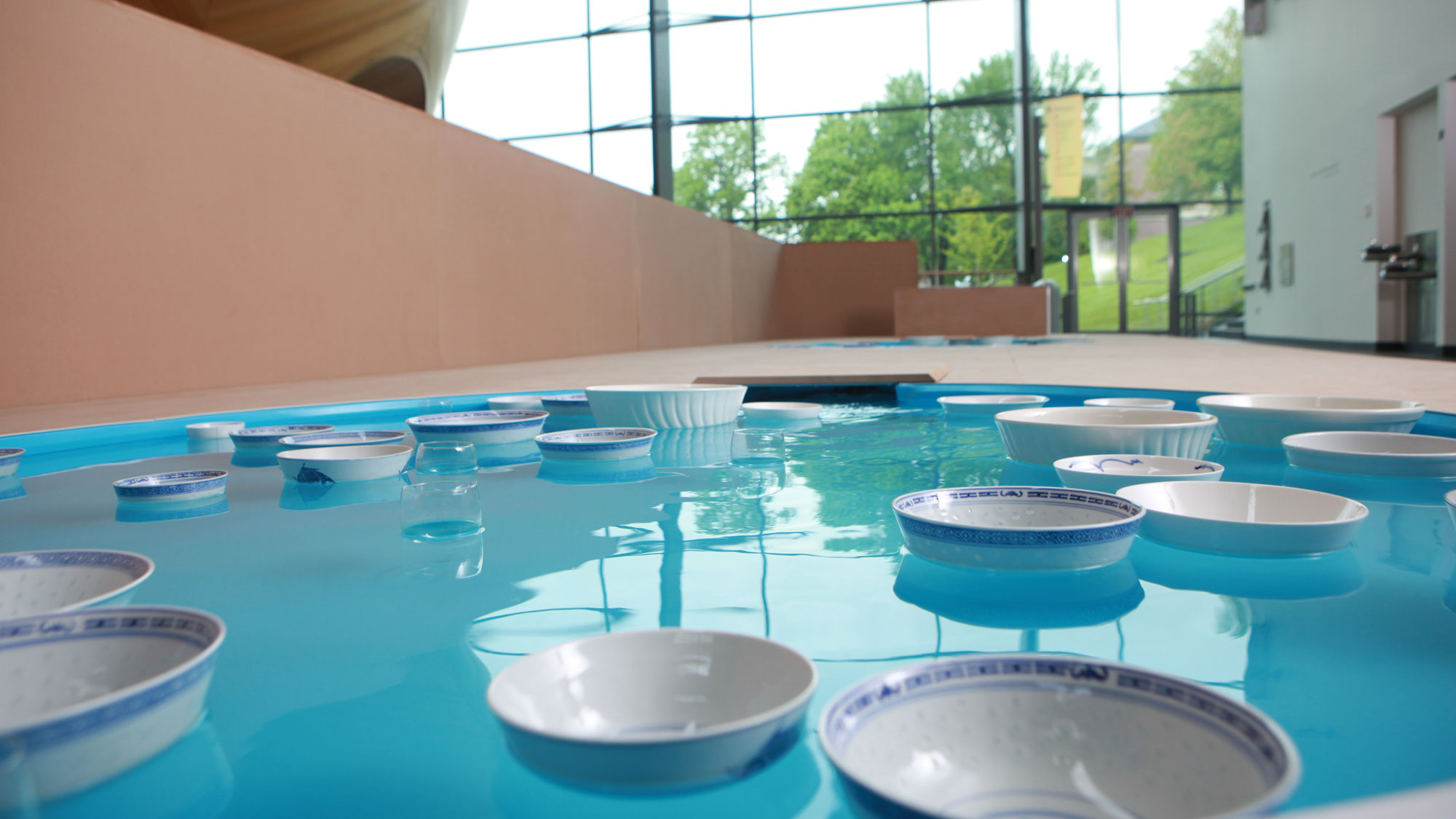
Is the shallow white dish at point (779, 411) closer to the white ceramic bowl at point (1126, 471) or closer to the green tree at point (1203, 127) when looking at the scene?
the white ceramic bowl at point (1126, 471)

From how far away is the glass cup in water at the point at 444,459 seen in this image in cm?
176

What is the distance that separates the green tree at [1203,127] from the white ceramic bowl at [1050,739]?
12.9m

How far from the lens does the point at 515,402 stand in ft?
11.4

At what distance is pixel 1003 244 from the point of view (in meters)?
13.0

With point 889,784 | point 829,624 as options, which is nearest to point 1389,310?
point 829,624

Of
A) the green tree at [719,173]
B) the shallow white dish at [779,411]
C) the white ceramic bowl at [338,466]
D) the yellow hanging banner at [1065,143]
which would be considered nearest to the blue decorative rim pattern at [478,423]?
the white ceramic bowl at [338,466]

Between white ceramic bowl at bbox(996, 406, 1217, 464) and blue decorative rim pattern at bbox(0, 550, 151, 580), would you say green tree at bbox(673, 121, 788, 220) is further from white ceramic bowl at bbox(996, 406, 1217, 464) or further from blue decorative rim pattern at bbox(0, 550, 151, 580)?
blue decorative rim pattern at bbox(0, 550, 151, 580)

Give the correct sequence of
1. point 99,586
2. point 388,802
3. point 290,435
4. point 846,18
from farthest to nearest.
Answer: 1. point 846,18
2. point 290,435
3. point 99,586
4. point 388,802

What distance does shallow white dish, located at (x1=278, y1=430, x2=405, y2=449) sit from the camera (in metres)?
2.30

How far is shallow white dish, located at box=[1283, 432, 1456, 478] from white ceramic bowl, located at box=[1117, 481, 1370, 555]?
453 mm

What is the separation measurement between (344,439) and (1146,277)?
11824 mm

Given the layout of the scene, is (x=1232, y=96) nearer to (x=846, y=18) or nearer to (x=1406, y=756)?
(x=846, y=18)

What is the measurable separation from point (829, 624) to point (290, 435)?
1.86 m

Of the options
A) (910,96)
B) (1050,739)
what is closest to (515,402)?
(1050,739)
